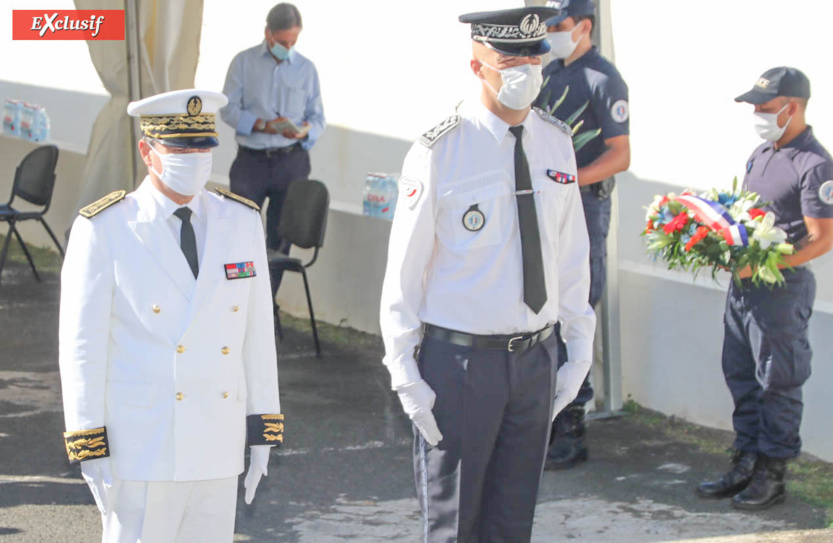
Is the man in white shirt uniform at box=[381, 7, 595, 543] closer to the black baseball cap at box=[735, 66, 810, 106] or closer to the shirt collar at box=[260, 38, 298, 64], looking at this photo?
the black baseball cap at box=[735, 66, 810, 106]

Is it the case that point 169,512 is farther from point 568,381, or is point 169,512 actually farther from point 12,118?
point 12,118

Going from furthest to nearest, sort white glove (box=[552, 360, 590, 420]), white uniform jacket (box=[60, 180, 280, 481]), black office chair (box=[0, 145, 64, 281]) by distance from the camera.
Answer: black office chair (box=[0, 145, 64, 281])
white glove (box=[552, 360, 590, 420])
white uniform jacket (box=[60, 180, 280, 481])

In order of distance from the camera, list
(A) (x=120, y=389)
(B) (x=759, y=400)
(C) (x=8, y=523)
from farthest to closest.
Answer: (B) (x=759, y=400)
(C) (x=8, y=523)
(A) (x=120, y=389)

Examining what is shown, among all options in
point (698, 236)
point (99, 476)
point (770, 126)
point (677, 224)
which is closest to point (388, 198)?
point (677, 224)

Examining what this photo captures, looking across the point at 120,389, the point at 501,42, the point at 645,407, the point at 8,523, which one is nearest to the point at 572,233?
the point at 501,42

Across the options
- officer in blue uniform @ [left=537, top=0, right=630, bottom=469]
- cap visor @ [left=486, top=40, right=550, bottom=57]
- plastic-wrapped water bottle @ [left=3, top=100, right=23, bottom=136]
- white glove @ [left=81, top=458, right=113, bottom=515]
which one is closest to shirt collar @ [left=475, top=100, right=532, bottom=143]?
cap visor @ [left=486, top=40, right=550, bottom=57]

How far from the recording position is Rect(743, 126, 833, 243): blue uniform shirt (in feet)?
17.1

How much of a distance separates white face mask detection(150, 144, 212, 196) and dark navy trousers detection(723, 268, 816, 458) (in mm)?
3018

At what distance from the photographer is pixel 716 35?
282 inches

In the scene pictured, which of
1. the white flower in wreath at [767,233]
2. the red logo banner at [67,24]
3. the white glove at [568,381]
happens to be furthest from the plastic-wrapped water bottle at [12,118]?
the white glove at [568,381]

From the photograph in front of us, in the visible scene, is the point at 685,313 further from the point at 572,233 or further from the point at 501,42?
the point at 501,42

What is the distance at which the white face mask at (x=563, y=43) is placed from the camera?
5.77m

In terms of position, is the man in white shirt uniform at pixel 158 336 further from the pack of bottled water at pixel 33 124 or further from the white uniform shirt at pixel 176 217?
the pack of bottled water at pixel 33 124

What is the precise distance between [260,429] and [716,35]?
466 centimetres
